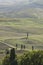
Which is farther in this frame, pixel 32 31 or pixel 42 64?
pixel 32 31

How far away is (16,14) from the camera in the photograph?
17150 centimetres

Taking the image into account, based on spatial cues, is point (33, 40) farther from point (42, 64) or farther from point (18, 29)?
point (42, 64)

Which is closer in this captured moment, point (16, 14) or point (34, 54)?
point (34, 54)

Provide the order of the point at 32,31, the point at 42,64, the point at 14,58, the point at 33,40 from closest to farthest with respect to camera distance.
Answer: the point at 42,64 < the point at 14,58 < the point at 33,40 < the point at 32,31

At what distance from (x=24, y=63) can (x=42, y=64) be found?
5.50 ft

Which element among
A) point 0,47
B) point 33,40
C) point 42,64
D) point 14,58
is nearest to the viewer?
point 42,64

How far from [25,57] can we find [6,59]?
249cm

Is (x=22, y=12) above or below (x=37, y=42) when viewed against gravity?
above

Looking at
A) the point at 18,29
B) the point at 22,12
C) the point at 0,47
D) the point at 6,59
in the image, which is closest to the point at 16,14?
the point at 22,12

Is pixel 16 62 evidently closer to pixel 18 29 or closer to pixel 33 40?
pixel 33 40

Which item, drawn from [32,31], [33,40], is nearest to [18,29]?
[32,31]

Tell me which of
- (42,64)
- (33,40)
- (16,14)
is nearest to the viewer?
(42,64)

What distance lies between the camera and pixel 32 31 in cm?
9644

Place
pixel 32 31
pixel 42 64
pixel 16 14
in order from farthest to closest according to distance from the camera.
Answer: pixel 16 14
pixel 32 31
pixel 42 64
